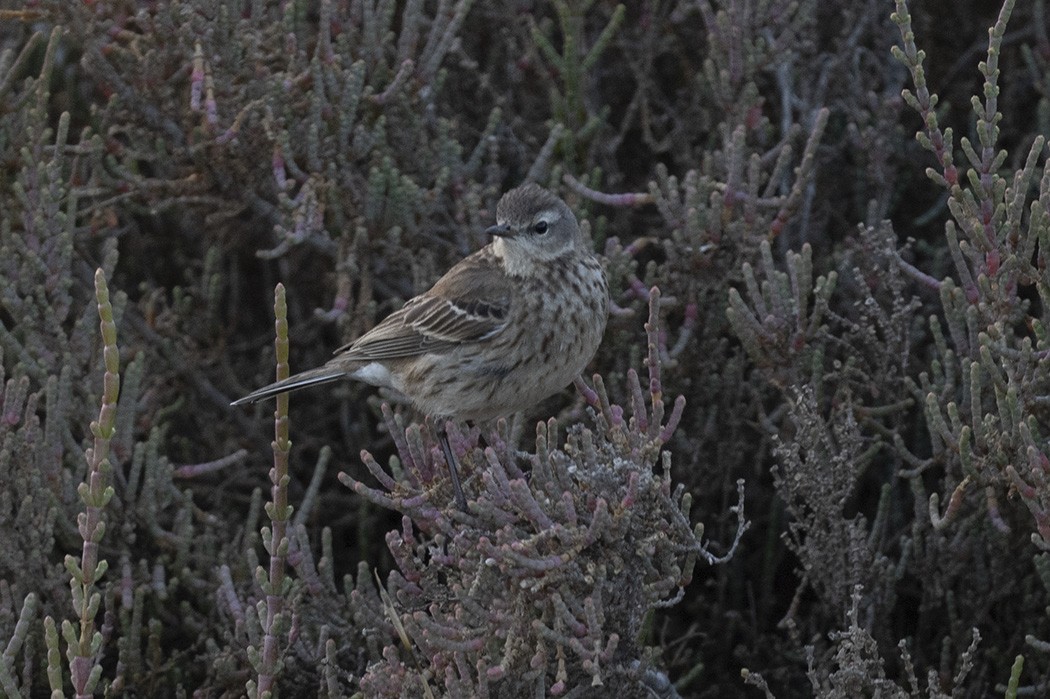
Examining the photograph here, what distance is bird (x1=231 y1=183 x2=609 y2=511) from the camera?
4.28 meters

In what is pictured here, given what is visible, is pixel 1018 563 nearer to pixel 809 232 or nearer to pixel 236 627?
pixel 809 232

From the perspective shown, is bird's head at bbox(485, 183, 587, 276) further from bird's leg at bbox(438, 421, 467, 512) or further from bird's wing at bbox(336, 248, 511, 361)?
bird's leg at bbox(438, 421, 467, 512)

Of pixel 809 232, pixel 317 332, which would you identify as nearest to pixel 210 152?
pixel 317 332

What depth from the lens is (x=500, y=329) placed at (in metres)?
4.39

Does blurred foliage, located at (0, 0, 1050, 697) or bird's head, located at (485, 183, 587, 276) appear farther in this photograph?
bird's head, located at (485, 183, 587, 276)

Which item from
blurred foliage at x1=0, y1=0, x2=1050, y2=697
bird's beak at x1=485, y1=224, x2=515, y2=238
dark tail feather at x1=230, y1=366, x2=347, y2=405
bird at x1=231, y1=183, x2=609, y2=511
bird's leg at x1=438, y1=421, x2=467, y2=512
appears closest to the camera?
blurred foliage at x1=0, y1=0, x2=1050, y2=697

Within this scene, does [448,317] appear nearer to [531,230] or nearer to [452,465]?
[531,230]

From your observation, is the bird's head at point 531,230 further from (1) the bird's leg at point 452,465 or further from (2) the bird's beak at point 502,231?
(1) the bird's leg at point 452,465

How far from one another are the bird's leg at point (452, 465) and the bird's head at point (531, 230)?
615 millimetres

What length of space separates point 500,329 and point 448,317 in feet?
0.72

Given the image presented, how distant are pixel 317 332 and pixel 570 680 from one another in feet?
8.57

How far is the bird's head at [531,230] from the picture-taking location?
4.46 metres

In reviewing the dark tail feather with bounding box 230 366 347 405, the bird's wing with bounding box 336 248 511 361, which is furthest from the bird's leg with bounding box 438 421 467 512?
the dark tail feather with bounding box 230 366 347 405

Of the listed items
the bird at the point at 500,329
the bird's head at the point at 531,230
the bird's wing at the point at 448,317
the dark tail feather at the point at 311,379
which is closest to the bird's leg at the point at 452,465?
the bird at the point at 500,329
